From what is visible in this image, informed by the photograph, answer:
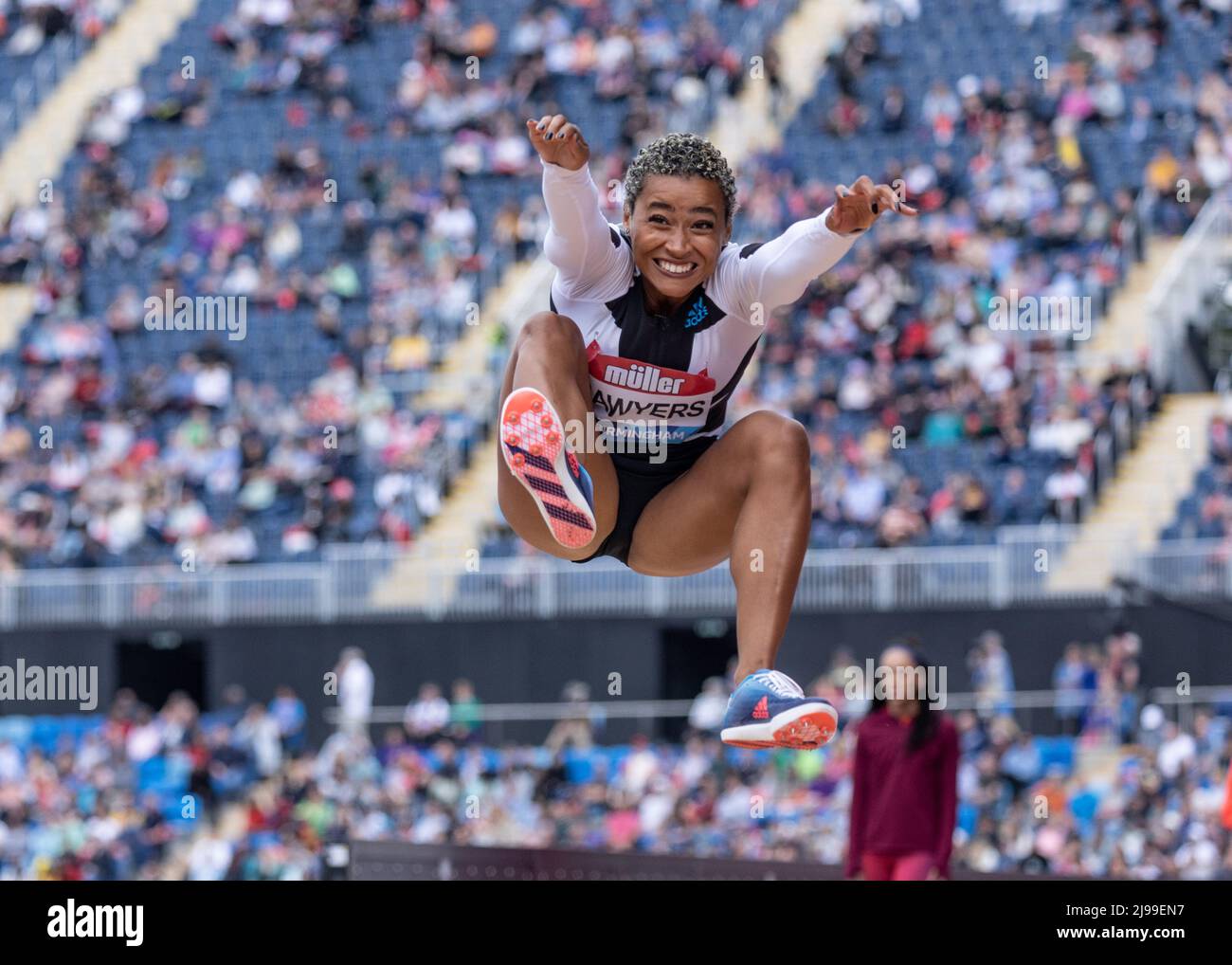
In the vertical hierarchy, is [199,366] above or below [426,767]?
above

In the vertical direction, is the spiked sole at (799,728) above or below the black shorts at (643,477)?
below

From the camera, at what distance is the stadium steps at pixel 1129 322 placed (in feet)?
49.6

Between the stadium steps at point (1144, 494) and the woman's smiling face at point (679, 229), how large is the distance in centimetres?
815

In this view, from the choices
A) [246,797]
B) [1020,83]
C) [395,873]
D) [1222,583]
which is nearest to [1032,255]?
[1020,83]

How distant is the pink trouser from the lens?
7.77m

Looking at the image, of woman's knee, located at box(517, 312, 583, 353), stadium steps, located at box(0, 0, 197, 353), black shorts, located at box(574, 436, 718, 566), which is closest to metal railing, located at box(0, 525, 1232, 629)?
stadium steps, located at box(0, 0, 197, 353)

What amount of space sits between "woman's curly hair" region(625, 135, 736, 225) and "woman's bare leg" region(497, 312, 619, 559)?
1.50 ft

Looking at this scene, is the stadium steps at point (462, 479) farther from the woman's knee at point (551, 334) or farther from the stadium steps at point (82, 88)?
the woman's knee at point (551, 334)

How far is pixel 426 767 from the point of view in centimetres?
1360

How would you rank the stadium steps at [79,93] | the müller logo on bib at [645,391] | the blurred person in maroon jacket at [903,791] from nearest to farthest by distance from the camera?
the müller logo on bib at [645,391]
the blurred person in maroon jacket at [903,791]
the stadium steps at [79,93]

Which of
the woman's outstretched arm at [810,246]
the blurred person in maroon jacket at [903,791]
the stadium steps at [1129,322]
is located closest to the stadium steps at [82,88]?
the stadium steps at [1129,322]

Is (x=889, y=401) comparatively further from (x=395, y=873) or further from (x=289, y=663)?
(x=395, y=873)

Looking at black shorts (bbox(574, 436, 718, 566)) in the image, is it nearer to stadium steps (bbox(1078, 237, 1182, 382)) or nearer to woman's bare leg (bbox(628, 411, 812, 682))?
woman's bare leg (bbox(628, 411, 812, 682))

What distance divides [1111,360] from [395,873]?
726cm
